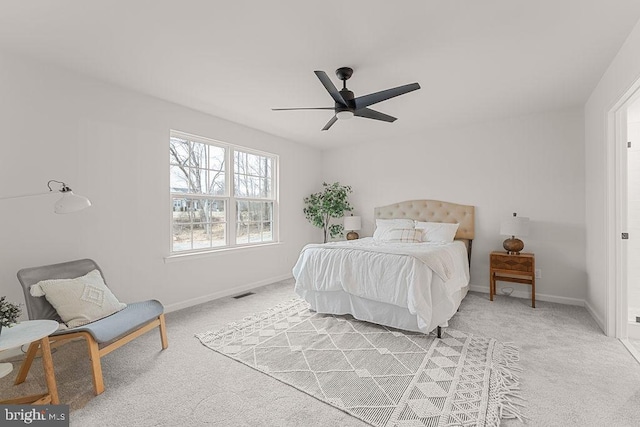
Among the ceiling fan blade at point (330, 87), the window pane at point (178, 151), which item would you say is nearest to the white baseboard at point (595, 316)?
the ceiling fan blade at point (330, 87)

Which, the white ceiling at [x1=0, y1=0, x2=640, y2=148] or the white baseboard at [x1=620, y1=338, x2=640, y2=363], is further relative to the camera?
the white baseboard at [x1=620, y1=338, x2=640, y2=363]

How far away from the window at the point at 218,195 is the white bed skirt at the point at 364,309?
1.60 metres

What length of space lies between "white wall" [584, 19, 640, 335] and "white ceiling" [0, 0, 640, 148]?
0.48 feet

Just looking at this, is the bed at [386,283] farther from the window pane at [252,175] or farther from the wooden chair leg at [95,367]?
the wooden chair leg at [95,367]

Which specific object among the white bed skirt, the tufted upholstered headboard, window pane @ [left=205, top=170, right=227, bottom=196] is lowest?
the white bed skirt

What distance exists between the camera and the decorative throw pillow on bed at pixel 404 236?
13.8 feet

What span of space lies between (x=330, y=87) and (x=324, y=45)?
1.08 feet

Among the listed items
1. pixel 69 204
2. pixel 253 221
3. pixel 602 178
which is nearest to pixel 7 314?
pixel 69 204

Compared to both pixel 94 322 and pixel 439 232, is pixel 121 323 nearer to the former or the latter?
pixel 94 322

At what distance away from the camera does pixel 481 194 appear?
450 cm

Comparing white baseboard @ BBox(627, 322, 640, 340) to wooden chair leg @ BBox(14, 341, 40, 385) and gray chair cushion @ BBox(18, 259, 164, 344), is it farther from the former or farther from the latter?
wooden chair leg @ BBox(14, 341, 40, 385)

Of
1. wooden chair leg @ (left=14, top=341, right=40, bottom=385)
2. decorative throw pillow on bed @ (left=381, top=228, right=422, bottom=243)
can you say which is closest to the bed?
decorative throw pillow on bed @ (left=381, top=228, right=422, bottom=243)

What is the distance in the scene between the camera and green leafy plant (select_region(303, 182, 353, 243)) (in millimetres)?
5590

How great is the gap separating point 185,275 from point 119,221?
1.02 metres
